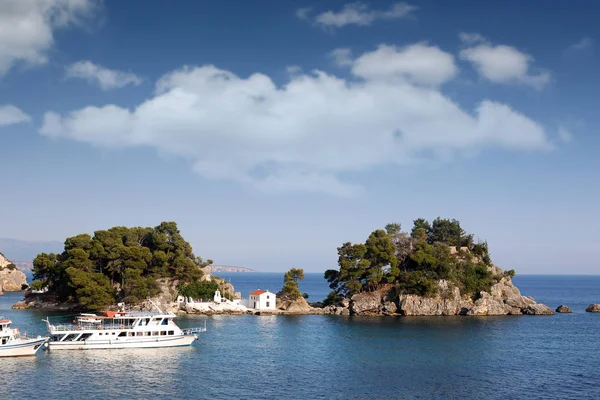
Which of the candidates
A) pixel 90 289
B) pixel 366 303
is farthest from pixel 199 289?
pixel 366 303

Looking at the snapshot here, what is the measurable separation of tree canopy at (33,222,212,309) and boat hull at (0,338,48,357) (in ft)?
133

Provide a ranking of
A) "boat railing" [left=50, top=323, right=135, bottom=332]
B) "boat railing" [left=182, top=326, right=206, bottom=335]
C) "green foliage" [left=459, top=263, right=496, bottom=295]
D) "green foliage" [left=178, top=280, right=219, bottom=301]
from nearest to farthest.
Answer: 1. "boat railing" [left=50, top=323, right=135, bottom=332]
2. "boat railing" [left=182, top=326, right=206, bottom=335]
3. "green foliage" [left=459, top=263, right=496, bottom=295]
4. "green foliage" [left=178, top=280, right=219, bottom=301]

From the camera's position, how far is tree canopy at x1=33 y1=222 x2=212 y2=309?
105 m

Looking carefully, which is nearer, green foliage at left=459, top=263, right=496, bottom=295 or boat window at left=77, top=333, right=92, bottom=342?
boat window at left=77, top=333, right=92, bottom=342

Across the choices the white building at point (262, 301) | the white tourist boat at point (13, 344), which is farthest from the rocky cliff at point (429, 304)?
the white tourist boat at point (13, 344)

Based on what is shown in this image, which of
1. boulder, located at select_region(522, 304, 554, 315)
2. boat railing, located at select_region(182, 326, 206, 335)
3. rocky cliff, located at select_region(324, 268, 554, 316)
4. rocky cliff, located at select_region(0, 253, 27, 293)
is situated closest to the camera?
boat railing, located at select_region(182, 326, 206, 335)

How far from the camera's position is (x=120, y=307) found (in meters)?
102

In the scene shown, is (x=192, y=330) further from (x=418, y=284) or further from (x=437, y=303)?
(x=437, y=303)

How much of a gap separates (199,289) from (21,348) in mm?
54611

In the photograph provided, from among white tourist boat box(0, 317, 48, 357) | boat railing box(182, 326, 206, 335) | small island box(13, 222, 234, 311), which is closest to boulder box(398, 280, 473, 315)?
small island box(13, 222, 234, 311)

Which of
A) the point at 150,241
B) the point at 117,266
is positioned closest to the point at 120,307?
the point at 117,266

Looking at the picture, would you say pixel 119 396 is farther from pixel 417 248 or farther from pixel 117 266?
pixel 417 248

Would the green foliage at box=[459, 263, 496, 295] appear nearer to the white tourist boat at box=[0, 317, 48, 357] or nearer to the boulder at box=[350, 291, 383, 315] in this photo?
the boulder at box=[350, 291, 383, 315]

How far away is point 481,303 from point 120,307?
76.0 m
